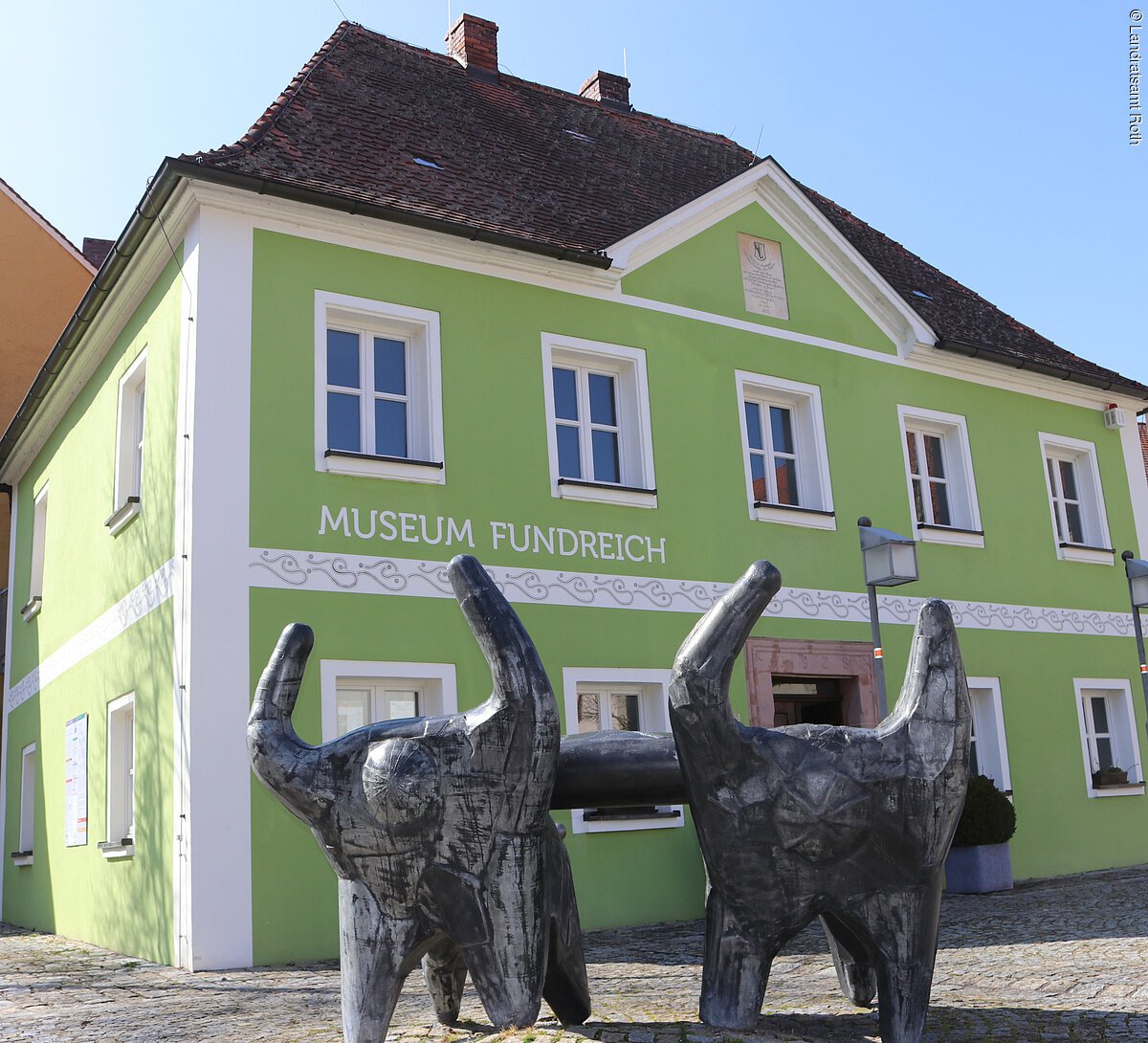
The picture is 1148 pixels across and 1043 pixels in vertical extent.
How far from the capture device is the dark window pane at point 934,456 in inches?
570

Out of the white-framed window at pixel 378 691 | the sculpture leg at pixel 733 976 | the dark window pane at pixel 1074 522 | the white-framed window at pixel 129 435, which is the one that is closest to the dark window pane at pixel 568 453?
the white-framed window at pixel 378 691

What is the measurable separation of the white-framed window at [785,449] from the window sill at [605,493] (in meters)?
1.36

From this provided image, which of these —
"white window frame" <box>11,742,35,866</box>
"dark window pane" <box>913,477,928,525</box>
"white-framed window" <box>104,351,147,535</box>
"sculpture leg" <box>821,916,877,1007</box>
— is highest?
"white-framed window" <box>104,351,147,535</box>

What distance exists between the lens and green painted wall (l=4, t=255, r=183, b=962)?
9.81 metres

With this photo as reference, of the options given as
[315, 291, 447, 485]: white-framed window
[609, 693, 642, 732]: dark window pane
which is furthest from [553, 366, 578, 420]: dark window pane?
[609, 693, 642, 732]: dark window pane

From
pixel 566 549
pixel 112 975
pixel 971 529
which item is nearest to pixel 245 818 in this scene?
pixel 112 975

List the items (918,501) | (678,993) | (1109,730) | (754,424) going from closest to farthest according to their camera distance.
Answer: (678,993)
(754,424)
(918,501)
(1109,730)

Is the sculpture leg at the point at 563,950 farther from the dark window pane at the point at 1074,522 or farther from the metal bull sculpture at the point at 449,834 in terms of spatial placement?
the dark window pane at the point at 1074,522

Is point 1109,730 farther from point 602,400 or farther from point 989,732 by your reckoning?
point 602,400

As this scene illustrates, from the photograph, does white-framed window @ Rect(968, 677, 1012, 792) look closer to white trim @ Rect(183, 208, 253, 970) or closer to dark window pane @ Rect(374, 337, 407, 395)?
dark window pane @ Rect(374, 337, 407, 395)

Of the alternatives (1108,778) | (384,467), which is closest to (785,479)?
(384,467)

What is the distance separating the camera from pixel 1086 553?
15445 millimetres

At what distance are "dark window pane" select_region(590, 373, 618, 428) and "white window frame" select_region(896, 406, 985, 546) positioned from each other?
3.73 meters

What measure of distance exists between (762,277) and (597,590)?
4403 mm
